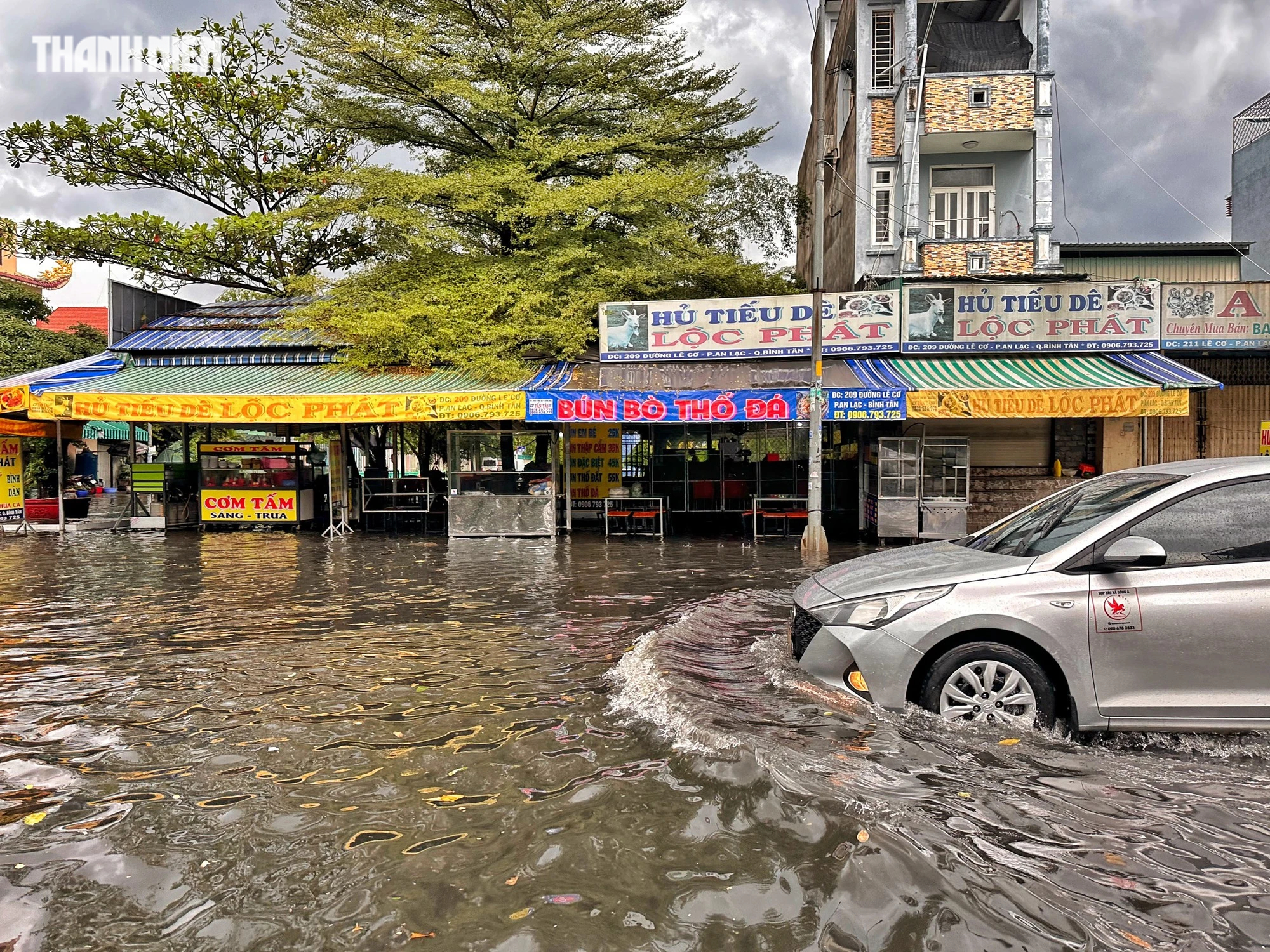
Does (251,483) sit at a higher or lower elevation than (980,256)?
lower

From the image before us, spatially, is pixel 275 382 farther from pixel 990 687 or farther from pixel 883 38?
pixel 883 38

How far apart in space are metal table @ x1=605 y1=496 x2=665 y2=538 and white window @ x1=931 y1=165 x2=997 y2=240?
1023 cm

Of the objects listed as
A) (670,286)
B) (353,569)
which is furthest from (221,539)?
(670,286)

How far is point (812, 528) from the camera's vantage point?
1502cm

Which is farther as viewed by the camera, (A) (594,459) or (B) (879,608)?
(A) (594,459)

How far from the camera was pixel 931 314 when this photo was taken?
1698 centimetres

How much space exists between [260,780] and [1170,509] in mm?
5058

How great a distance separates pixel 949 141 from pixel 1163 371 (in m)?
8.23

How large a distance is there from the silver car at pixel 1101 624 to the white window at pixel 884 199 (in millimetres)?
18061

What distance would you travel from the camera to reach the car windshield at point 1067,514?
4.98 metres

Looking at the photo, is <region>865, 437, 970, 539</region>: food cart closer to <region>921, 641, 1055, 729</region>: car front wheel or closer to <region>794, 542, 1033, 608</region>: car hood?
<region>794, 542, 1033, 608</region>: car hood

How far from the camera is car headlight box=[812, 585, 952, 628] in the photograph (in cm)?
481

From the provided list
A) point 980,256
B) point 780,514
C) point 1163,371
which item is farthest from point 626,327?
point 1163,371

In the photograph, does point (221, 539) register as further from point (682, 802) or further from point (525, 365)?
point (682, 802)
